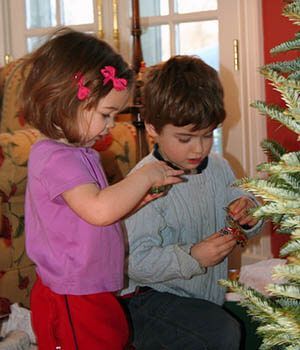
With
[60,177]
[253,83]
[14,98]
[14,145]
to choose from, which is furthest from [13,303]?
[253,83]

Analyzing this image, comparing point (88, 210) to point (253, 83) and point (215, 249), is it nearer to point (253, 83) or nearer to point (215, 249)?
point (215, 249)

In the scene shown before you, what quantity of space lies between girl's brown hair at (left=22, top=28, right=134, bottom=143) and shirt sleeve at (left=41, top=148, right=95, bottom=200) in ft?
0.17

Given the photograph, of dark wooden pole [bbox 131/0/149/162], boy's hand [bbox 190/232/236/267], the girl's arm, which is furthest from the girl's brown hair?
dark wooden pole [bbox 131/0/149/162]

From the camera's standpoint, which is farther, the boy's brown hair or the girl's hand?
the boy's brown hair

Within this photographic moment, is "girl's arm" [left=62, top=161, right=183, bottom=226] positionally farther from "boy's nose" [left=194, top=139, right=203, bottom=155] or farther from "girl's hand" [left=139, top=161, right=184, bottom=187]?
"boy's nose" [left=194, top=139, right=203, bottom=155]

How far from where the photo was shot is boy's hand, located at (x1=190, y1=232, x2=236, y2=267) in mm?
1433

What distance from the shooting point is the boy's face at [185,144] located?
152 cm

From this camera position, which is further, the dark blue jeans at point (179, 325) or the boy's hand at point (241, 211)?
the boy's hand at point (241, 211)

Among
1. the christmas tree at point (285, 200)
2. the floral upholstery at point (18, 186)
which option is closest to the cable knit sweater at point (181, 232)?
the floral upholstery at point (18, 186)

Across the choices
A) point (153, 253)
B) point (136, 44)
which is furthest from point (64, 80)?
point (136, 44)

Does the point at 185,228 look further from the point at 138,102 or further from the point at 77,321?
the point at 138,102

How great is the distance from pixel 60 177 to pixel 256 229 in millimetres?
553

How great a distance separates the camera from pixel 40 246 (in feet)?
4.32

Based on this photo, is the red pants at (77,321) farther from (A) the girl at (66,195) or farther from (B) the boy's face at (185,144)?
(B) the boy's face at (185,144)
